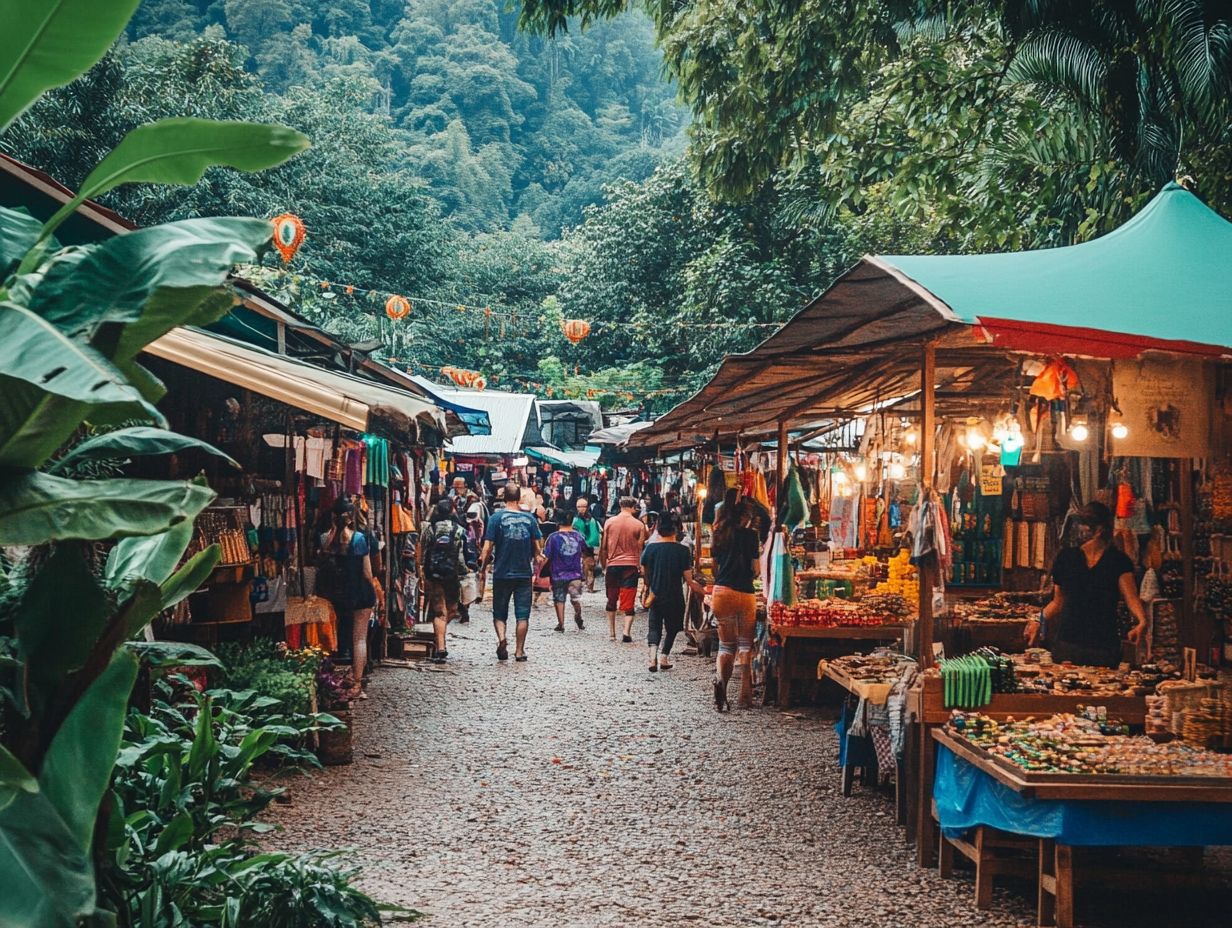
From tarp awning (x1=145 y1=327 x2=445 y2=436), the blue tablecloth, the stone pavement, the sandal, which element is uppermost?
tarp awning (x1=145 y1=327 x2=445 y2=436)

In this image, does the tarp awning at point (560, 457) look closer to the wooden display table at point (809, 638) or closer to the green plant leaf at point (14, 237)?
the wooden display table at point (809, 638)

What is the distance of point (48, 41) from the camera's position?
7.75ft

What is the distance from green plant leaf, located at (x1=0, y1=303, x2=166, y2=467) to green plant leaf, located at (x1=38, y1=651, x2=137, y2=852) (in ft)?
2.16

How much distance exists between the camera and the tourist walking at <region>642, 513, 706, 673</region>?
12.8 m

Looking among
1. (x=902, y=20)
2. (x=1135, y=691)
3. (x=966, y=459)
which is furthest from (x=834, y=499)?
(x=1135, y=691)

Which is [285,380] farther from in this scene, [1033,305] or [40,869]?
[40,869]

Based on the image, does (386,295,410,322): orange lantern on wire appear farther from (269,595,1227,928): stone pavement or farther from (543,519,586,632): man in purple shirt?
(269,595,1227,928): stone pavement

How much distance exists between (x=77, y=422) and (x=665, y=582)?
10519 mm

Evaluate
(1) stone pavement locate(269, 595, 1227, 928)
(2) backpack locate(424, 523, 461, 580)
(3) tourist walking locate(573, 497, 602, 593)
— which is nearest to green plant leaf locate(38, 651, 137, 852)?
(1) stone pavement locate(269, 595, 1227, 928)

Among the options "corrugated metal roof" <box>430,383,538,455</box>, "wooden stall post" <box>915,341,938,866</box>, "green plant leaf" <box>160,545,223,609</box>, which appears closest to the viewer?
"green plant leaf" <box>160,545,223,609</box>

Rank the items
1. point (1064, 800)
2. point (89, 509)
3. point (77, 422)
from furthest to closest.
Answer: point (1064, 800) → point (77, 422) → point (89, 509)

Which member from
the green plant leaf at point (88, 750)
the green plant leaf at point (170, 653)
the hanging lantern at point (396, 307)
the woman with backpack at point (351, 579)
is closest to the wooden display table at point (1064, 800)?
the green plant leaf at point (170, 653)

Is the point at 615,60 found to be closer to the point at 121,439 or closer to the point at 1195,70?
the point at 1195,70

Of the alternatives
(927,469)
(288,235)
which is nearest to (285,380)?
(927,469)
